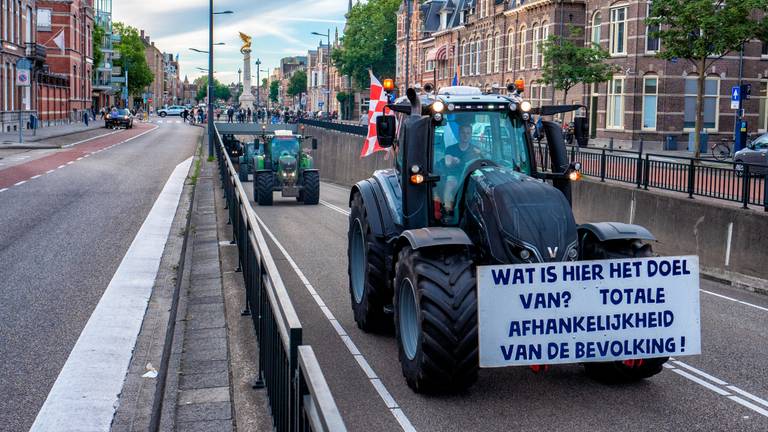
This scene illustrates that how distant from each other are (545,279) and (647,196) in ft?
33.0

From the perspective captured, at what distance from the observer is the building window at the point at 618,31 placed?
45.8m

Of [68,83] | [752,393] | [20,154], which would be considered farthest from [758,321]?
[68,83]

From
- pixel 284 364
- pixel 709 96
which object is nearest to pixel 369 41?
pixel 709 96

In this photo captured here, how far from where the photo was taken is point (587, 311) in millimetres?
7312

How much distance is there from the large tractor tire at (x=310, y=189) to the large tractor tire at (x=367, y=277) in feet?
53.7

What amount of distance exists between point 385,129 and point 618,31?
131 feet

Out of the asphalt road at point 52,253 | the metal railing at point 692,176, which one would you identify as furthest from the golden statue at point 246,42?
the metal railing at point 692,176

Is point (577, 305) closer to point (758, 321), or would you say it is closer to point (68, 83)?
point (758, 321)

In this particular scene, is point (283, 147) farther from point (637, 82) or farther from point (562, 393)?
point (637, 82)

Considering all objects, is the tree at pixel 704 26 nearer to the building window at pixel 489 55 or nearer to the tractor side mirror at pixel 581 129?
the tractor side mirror at pixel 581 129

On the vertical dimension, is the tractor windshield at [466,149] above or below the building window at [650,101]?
below

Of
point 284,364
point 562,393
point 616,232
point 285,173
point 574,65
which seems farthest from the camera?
point 574,65

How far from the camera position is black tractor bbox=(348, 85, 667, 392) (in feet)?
23.9

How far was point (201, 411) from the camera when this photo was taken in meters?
6.79
